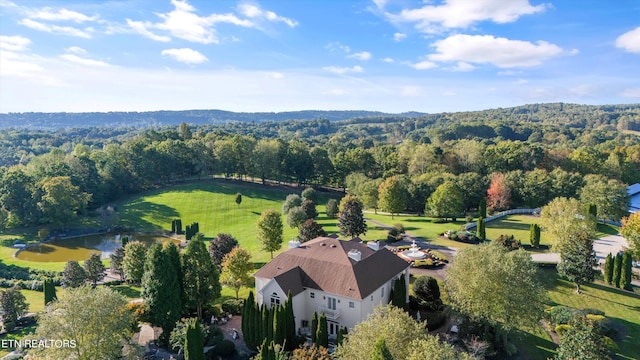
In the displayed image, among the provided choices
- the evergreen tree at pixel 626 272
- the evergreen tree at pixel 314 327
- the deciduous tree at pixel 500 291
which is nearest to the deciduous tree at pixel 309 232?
the evergreen tree at pixel 314 327

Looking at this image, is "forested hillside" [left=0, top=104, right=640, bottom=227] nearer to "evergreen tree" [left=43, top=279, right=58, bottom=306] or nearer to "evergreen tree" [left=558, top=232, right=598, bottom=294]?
"evergreen tree" [left=558, top=232, right=598, bottom=294]

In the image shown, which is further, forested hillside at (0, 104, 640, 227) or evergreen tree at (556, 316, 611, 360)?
forested hillside at (0, 104, 640, 227)

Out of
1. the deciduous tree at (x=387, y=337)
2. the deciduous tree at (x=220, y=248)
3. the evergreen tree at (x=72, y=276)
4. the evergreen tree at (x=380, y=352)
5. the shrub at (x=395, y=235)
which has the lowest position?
the evergreen tree at (x=72, y=276)

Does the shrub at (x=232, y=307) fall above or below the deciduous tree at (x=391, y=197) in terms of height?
below

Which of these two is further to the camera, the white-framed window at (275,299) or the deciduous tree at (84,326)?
the white-framed window at (275,299)

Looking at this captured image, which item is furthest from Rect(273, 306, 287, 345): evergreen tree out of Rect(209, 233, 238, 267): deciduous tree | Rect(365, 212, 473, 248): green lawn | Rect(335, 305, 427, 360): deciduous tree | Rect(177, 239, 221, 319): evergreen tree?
Rect(365, 212, 473, 248): green lawn

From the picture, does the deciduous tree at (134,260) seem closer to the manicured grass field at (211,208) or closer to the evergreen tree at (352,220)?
the manicured grass field at (211,208)

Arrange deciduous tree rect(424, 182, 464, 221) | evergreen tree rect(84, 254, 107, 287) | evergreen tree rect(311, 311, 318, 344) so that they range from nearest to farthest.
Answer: evergreen tree rect(311, 311, 318, 344), evergreen tree rect(84, 254, 107, 287), deciduous tree rect(424, 182, 464, 221)
